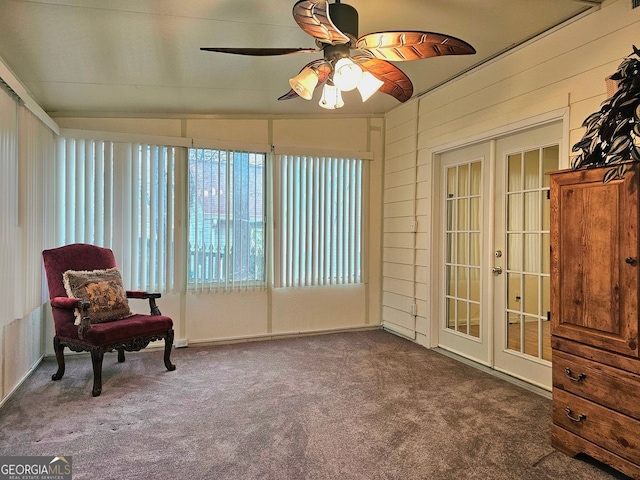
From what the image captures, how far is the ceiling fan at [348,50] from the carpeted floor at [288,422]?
6.67ft

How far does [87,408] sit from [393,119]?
416 cm

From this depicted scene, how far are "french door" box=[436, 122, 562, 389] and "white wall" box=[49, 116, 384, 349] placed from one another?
106 centimetres

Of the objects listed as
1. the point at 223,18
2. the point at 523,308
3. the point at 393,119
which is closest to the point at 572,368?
the point at 523,308

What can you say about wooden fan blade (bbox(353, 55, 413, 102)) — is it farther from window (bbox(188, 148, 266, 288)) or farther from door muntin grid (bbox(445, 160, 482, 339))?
window (bbox(188, 148, 266, 288))

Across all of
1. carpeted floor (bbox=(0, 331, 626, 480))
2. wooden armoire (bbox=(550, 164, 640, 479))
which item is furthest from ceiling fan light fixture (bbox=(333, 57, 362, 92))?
carpeted floor (bbox=(0, 331, 626, 480))

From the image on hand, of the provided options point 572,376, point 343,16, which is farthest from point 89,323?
point 572,376

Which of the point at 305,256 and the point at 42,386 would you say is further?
the point at 305,256

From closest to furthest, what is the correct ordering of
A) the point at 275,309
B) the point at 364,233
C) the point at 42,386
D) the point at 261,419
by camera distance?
the point at 261,419 → the point at 42,386 → the point at 275,309 → the point at 364,233

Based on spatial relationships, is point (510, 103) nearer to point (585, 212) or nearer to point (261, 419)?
point (585, 212)

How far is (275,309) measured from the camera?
183 inches

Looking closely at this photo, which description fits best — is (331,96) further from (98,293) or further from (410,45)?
(98,293)

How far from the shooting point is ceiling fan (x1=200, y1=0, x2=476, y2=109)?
1.95 m

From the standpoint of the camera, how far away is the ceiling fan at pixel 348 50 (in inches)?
76.9

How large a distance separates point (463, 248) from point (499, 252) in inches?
18.9
